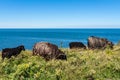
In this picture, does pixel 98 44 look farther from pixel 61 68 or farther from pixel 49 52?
pixel 61 68

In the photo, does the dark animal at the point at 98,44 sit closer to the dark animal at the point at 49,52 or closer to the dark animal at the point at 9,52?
the dark animal at the point at 49,52

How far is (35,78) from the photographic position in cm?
1397

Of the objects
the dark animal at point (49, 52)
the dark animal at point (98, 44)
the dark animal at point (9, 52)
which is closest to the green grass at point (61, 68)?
the dark animal at point (49, 52)

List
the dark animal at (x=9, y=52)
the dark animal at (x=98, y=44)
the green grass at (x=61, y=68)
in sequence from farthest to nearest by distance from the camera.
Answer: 1. the dark animal at (x=98, y=44)
2. the dark animal at (x=9, y=52)
3. the green grass at (x=61, y=68)

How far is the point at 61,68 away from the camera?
15.4 meters

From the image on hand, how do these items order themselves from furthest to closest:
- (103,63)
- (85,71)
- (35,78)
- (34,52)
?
1. (34,52)
2. (103,63)
3. (85,71)
4. (35,78)

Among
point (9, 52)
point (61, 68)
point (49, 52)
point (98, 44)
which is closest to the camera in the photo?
point (61, 68)

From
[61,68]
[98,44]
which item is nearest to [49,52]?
[61,68]

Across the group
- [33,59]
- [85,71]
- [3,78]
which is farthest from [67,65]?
[3,78]

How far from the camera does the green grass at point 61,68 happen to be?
46.8 ft

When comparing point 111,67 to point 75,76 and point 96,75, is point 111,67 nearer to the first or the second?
point 96,75

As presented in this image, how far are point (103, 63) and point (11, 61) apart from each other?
5.15 metres

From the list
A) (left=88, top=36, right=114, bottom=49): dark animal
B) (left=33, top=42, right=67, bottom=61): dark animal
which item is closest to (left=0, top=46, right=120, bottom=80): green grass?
(left=33, top=42, right=67, bottom=61): dark animal

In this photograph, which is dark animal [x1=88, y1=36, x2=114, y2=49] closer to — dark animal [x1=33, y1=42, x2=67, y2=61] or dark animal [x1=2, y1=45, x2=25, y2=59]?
dark animal [x1=33, y1=42, x2=67, y2=61]
